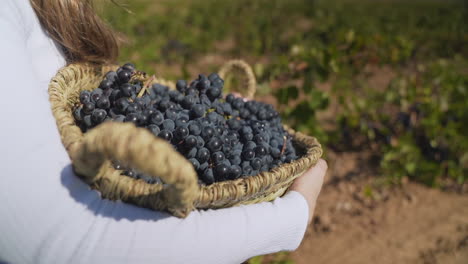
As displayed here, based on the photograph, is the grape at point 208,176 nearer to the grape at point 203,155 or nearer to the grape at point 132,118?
the grape at point 203,155

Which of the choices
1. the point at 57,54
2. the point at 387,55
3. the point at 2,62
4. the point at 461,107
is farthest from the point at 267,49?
the point at 2,62

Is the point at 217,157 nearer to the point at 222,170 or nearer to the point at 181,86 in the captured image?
the point at 222,170

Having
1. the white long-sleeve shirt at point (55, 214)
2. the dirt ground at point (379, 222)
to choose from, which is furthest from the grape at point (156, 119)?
the dirt ground at point (379, 222)

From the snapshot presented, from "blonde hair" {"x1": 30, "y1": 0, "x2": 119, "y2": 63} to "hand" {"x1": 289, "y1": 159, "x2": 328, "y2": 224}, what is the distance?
89 centimetres

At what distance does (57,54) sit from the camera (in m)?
1.18

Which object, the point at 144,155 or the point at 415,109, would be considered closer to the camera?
the point at 144,155

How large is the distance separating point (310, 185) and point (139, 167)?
72 centimetres

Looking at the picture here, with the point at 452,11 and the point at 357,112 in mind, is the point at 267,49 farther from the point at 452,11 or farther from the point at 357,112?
the point at 452,11

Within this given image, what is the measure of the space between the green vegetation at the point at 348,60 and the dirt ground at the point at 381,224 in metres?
0.22

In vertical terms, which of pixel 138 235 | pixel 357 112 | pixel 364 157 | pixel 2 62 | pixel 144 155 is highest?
pixel 2 62

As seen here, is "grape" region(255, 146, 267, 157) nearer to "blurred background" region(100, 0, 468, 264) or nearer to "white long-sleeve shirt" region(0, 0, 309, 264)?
"white long-sleeve shirt" region(0, 0, 309, 264)

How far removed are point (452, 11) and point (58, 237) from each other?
11351 mm

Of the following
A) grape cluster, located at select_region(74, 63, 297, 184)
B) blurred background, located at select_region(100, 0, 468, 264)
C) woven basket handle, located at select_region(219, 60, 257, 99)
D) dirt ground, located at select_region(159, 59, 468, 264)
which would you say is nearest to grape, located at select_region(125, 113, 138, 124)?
grape cluster, located at select_region(74, 63, 297, 184)

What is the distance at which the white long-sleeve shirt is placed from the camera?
74 centimetres
